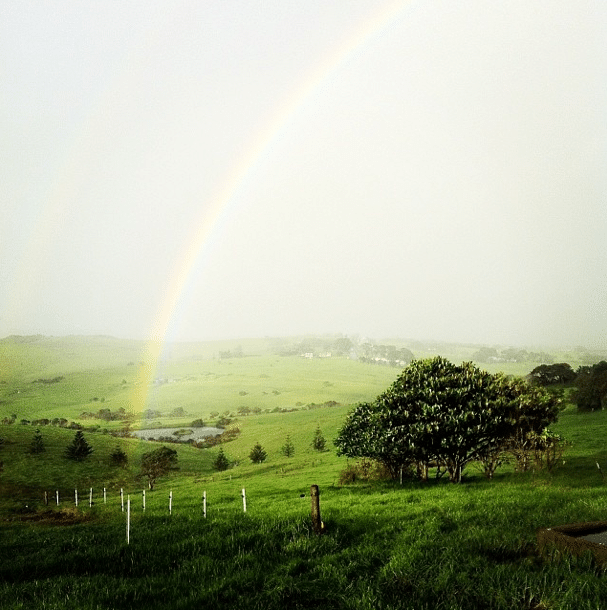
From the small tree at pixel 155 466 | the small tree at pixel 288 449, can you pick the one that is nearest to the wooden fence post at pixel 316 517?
the small tree at pixel 155 466

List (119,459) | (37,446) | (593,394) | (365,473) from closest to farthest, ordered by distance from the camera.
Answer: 1. (365,473)
2. (593,394)
3. (37,446)
4. (119,459)

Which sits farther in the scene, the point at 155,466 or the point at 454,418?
the point at 155,466

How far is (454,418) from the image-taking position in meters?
36.9

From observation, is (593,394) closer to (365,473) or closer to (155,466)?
(365,473)

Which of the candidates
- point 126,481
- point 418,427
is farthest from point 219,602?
point 126,481

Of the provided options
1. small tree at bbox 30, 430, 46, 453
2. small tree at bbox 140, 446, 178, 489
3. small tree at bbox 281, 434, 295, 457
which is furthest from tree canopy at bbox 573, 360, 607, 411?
small tree at bbox 30, 430, 46, 453

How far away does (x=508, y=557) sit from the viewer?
552 inches

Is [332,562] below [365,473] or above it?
above

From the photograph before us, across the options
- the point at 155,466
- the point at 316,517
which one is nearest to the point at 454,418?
the point at 316,517

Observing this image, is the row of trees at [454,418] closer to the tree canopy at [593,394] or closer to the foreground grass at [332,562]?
the foreground grass at [332,562]

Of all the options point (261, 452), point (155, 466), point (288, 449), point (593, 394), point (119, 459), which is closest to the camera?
point (155, 466)

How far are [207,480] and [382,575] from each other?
78.4 metres

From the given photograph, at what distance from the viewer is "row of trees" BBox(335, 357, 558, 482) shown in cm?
3762

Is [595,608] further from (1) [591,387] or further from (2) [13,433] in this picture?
(2) [13,433]
